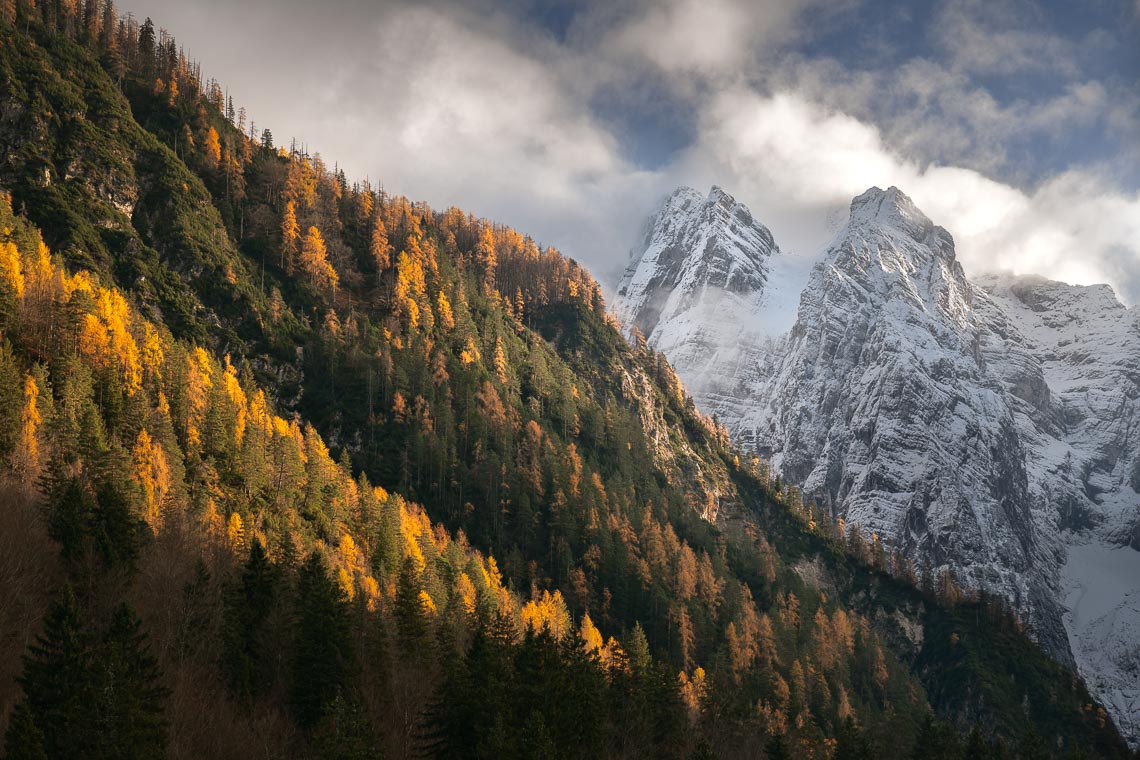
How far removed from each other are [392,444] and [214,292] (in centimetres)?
3860

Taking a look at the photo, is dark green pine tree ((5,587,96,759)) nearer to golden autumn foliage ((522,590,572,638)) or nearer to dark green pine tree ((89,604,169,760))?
dark green pine tree ((89,604,169,760))

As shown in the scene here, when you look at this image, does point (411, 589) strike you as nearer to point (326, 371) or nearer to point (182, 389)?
point (182, 389)

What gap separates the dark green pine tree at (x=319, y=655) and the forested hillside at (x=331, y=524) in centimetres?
30

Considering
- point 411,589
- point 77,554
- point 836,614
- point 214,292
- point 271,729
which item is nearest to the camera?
point 271,729

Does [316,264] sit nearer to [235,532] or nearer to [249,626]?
[235,532]

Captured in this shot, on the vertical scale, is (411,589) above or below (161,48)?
below

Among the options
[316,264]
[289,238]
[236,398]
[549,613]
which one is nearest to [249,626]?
[236,398]

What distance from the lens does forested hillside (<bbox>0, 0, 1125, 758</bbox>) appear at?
2151 inches

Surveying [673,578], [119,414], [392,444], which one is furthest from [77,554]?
A: [673,578]

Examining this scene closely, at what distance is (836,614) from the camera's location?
161m

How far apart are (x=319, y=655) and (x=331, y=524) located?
131 feet

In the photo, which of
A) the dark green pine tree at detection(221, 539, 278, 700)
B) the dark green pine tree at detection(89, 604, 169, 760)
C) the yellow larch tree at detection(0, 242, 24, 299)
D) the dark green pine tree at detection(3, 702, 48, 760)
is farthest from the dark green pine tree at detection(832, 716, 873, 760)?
the yellow larch tree at detection(0, 242, 24, 299)

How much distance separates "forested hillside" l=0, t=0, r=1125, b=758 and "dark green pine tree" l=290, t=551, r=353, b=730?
298 millimetres

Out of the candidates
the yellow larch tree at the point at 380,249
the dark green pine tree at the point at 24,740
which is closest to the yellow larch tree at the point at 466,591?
the dark green pine tree at the point at 24,740
